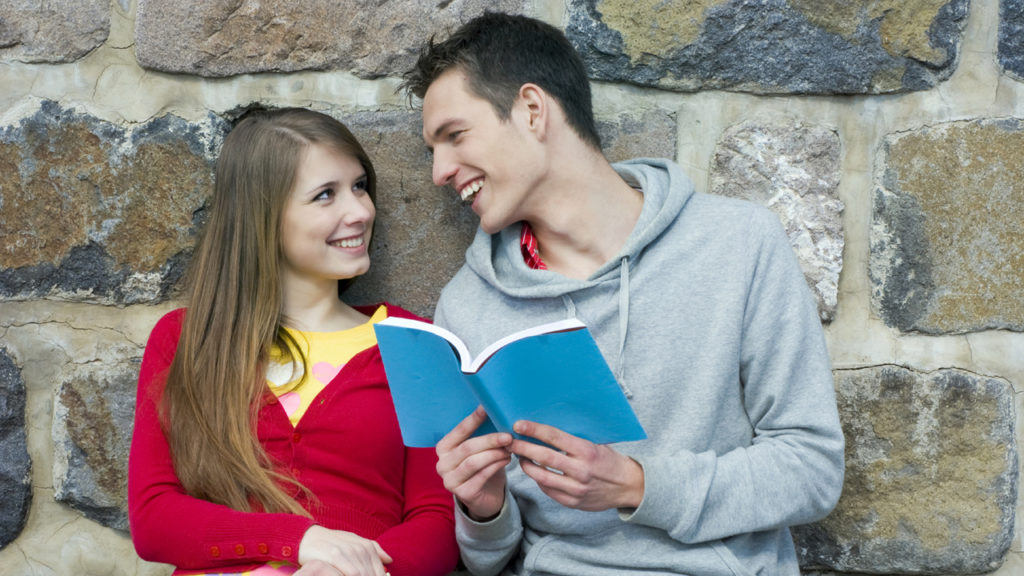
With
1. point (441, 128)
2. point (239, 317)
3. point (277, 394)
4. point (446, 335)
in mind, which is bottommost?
point (277, 394)

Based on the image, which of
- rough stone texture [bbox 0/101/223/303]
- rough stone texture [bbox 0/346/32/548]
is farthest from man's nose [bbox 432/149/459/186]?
rough stone texture [bbox 0/346/32/548]

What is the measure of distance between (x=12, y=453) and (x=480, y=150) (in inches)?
42.3

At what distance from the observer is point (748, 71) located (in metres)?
1.69

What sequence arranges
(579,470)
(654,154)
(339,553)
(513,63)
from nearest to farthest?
(579,470) < (339,553) < (513,63) < (654,154)

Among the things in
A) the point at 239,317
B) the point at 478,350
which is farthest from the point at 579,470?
the point at 239,317

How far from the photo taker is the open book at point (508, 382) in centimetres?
113

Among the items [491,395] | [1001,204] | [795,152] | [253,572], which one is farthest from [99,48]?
[1001,204]

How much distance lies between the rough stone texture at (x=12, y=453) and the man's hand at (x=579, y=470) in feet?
3.49

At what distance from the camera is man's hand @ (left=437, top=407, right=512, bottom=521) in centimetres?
128

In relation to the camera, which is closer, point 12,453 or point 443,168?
point 443,168

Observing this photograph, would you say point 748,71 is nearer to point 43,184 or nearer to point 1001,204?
point 1001,204

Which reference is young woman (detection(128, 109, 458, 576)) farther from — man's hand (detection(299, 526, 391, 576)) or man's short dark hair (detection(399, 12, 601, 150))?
man's short dark hair (detection(399, 12, 601, 150))

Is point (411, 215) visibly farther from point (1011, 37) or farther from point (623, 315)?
point (1011, 37)

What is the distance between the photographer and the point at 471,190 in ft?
5.37
